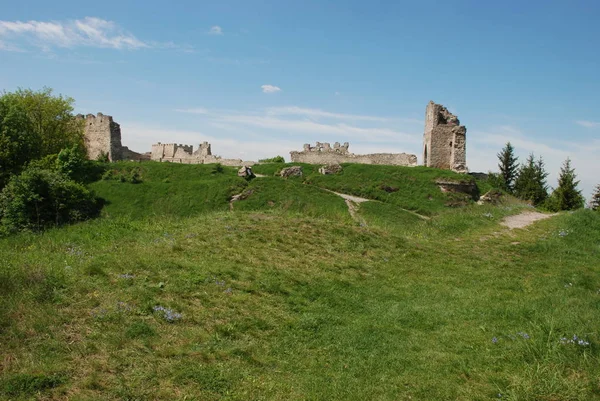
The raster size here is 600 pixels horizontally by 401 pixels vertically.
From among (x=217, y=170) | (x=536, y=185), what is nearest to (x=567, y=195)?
(x=536, y=185)

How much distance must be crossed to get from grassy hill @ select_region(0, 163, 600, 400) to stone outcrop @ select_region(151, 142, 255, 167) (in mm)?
36152

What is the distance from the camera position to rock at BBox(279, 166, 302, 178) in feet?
124

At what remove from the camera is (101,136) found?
158 ft

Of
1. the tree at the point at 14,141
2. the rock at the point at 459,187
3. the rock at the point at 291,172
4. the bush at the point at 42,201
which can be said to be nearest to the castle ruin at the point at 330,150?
the rock at the point at 459,187

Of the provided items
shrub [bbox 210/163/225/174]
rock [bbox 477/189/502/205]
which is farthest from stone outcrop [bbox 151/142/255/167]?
rock [bbox 477/189/502/205]

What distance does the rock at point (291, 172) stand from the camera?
37.9 meters

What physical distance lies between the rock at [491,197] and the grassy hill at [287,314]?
16.9 metres

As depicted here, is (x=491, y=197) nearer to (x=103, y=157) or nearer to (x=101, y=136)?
(x=103, y=157)

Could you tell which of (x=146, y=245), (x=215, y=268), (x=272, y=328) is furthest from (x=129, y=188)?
(x=272, y=328)

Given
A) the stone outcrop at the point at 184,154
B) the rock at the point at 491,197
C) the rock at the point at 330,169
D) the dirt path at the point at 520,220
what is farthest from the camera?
the stone outcrop at the point at 184,154

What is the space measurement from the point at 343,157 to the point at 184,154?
1918 cm

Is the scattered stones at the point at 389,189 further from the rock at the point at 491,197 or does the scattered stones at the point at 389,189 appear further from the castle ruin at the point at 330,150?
the castle ruin at the point at 330,150

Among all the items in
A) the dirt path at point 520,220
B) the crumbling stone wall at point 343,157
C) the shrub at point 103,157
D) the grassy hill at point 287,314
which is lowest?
the grassy hill at point 287,314

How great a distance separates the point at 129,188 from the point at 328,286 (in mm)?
27016
